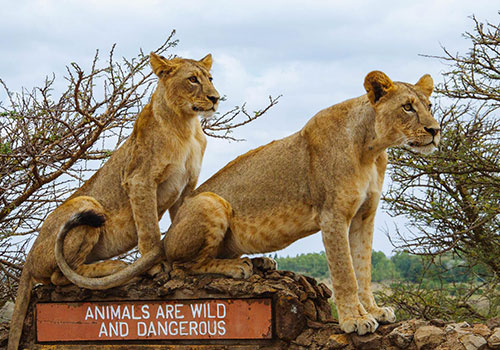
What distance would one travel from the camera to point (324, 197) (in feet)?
16.8

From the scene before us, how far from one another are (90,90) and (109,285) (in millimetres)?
2995

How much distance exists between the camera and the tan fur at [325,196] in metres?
5.04

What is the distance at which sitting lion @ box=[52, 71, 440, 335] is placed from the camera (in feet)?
16.5

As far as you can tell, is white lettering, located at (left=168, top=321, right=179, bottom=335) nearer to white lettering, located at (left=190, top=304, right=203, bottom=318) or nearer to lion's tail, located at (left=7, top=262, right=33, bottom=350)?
white lettering, located at (left=190, top=304, right=203, bottom=318)

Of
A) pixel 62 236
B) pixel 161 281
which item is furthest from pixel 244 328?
pixel 62 236

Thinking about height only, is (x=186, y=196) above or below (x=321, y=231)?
above

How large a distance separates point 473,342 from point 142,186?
9.37 feet

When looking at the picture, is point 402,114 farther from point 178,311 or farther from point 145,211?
point 178,311

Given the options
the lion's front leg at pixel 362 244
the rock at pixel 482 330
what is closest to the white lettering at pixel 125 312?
the lion's front leg at pixel 362 244

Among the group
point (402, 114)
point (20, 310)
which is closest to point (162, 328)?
point (20, 310)

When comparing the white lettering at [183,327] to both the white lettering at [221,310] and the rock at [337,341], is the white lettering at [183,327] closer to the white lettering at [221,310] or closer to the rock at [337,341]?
the white lettering at [221,310]

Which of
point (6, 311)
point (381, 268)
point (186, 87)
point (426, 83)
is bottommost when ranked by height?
point (6, 311)

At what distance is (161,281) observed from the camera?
5.53 m

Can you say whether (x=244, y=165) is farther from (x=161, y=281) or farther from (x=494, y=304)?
(x=494, y=304)
